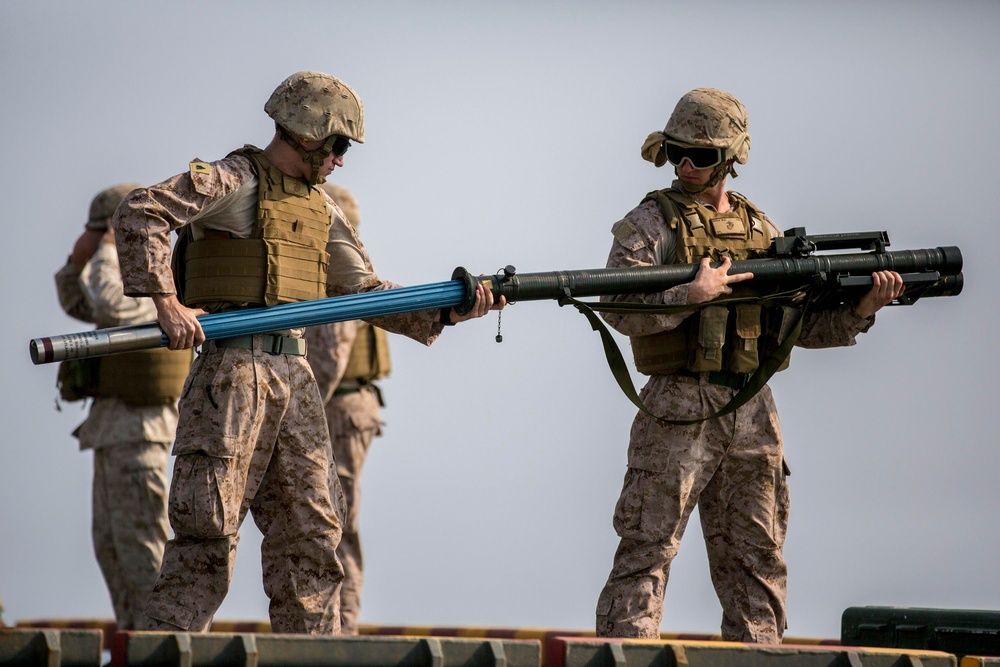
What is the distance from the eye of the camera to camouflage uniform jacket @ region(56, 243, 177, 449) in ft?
35.5

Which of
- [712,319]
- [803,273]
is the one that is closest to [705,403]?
[712,319]

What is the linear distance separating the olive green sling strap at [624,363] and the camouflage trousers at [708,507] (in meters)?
0.08

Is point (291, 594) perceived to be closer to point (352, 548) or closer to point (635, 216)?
point (635, 216)

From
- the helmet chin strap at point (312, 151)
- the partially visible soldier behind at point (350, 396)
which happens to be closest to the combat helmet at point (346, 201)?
the partially visible soldier behind at point (350, 396)

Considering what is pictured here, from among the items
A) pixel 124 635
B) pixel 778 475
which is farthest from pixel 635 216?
pixel 124 635

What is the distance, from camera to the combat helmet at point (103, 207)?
37.1 ft

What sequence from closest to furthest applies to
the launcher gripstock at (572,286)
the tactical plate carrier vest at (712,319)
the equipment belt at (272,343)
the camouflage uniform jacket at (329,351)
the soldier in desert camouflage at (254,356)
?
1. the launcher gripstock at (572,286)
2. the soldier in desert camouflage at (254,356)
3. the equipment belt at (272,343)
4. the tactical plate carrier vest at (712,319)
5. the camouflage uniform jacket at (329,351)

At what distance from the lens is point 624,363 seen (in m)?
7.91

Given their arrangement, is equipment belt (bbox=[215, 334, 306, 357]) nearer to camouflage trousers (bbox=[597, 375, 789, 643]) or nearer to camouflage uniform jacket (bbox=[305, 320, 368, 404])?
camouflage trousers (bbox=[597, 375, 789, 643])

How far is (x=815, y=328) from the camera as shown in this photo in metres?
8.23

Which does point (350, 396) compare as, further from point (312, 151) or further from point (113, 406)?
point (312, 151)

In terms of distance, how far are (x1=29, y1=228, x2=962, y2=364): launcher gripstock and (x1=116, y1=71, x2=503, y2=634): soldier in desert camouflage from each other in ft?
0.36

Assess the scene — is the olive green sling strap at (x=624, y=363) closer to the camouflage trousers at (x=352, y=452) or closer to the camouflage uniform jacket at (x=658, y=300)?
the camouflage uniform jacket at (x=658, y=300)

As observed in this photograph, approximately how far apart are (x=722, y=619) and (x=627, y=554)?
66cm
